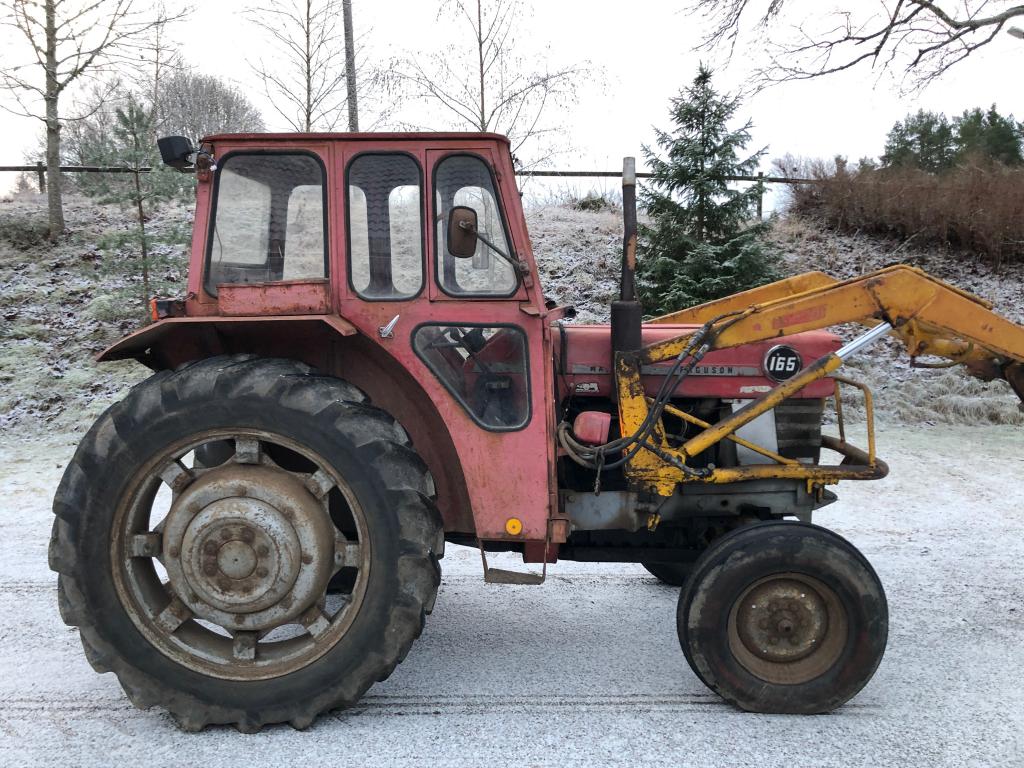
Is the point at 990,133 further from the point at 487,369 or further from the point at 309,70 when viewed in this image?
the point at 487,369

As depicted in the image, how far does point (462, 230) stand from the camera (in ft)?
9.77

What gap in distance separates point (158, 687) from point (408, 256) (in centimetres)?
199

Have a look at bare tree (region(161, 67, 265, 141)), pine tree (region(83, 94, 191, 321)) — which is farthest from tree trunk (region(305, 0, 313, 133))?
bare tree (region(161, 67, 265, 141))

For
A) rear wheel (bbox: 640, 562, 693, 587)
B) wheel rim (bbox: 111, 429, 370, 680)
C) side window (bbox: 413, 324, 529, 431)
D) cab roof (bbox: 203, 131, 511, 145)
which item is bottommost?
rear wheel (bbox: 640, 562, 693, 587)

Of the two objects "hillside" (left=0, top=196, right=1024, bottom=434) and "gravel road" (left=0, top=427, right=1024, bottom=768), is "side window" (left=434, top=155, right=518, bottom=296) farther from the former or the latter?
"hillside" (left=0, top=196, right=1024, bottom=434)

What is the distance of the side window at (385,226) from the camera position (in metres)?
3.25

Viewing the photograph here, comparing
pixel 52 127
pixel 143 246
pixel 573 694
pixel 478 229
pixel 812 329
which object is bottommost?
pixel 573 694

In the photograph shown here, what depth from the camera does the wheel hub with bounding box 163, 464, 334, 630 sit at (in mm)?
3107

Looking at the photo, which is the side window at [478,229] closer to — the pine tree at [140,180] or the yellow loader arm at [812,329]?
Answer: the yellow loader arm at [812,329]

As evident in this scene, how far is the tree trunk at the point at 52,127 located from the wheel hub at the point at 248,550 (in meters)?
12.7

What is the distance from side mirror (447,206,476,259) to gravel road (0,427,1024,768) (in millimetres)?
1889

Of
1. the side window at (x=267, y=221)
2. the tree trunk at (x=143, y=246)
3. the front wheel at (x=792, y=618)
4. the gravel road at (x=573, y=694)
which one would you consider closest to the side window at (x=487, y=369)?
the side window at (x=267, y=221)

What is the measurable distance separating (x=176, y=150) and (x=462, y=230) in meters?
1.29

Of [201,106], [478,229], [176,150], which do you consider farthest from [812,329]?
[201,106]
